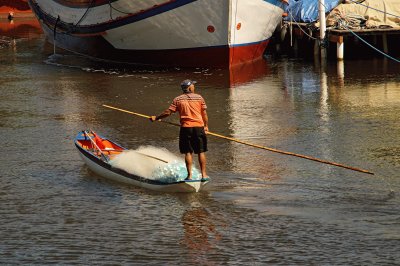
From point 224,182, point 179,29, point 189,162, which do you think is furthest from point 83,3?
point 189,162

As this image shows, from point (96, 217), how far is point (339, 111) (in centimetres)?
959

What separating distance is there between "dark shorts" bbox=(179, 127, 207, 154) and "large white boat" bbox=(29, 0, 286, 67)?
48.7 feet

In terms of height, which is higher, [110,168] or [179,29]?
[179,29]

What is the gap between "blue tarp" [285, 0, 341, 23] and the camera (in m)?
32.8

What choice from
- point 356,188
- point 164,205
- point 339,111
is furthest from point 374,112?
point 164,205

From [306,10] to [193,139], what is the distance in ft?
68.3

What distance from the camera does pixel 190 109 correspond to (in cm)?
1405

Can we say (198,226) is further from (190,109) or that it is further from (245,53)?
(245,53)

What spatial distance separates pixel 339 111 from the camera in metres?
21.3

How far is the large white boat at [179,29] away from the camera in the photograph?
1136 inches

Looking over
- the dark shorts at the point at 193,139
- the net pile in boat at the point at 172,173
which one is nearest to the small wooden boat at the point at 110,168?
the net pile in boat at the point at 172,173

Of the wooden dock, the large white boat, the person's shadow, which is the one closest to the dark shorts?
the person's shadow

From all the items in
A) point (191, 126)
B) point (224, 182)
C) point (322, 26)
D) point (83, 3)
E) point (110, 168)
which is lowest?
point (224, 182)

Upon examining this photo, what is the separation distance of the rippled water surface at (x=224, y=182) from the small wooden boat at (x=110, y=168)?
0.55 ft
